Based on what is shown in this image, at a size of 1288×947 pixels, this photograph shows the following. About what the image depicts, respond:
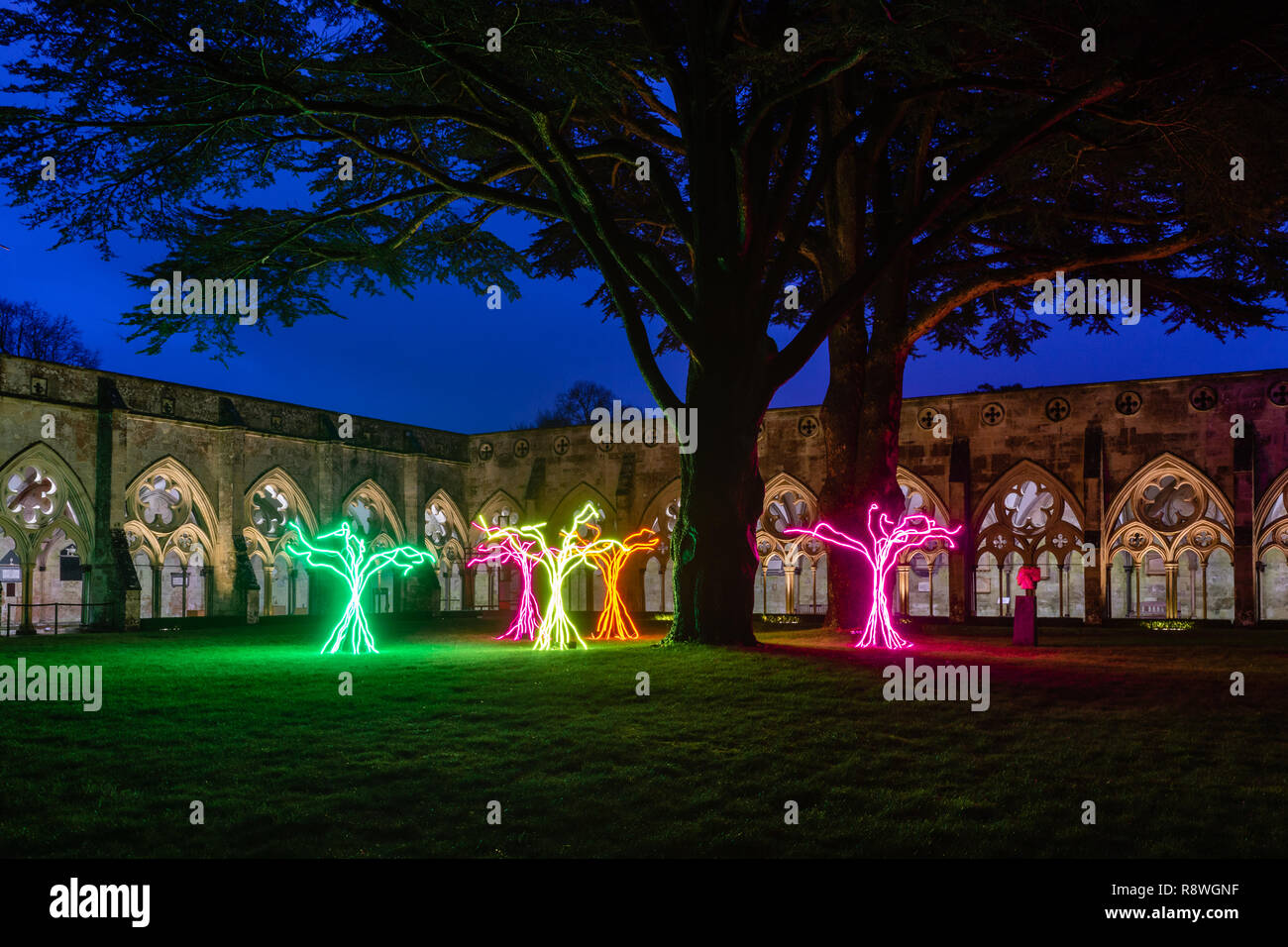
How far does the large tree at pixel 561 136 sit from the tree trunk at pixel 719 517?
0.02 meters

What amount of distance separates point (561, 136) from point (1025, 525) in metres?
14.3

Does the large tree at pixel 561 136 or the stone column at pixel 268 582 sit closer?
the large tree at pixel 561 136

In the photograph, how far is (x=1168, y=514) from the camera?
21906mm

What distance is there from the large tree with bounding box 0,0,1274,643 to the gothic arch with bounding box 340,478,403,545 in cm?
1155

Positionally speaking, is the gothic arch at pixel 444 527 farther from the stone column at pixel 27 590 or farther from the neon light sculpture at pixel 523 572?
the neon light sculpture at pixel 523 572

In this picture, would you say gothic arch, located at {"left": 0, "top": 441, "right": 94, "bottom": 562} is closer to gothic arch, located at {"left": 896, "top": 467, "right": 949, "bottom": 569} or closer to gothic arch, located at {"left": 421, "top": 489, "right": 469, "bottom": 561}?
gothic arch, located at {"left": 421, "top": 489, "right": 469, "bottom": 561}

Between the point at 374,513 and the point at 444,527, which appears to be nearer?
the point at 374,513

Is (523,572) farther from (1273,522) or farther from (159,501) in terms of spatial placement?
(1273,522)

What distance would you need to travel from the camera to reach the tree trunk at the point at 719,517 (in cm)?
1162

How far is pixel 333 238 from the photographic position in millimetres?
14445

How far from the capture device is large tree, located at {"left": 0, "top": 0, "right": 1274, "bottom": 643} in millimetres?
10578

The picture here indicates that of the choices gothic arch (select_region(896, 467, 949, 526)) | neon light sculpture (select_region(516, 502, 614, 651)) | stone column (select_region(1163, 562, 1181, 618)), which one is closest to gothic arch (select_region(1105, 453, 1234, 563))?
stone column (select_region(1163, 562, 1181, 618))

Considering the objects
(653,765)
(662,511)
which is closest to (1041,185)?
(653,765)

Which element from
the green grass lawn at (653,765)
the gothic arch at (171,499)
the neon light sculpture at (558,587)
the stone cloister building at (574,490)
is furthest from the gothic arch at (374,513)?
the green grass lawn at (653,765)
